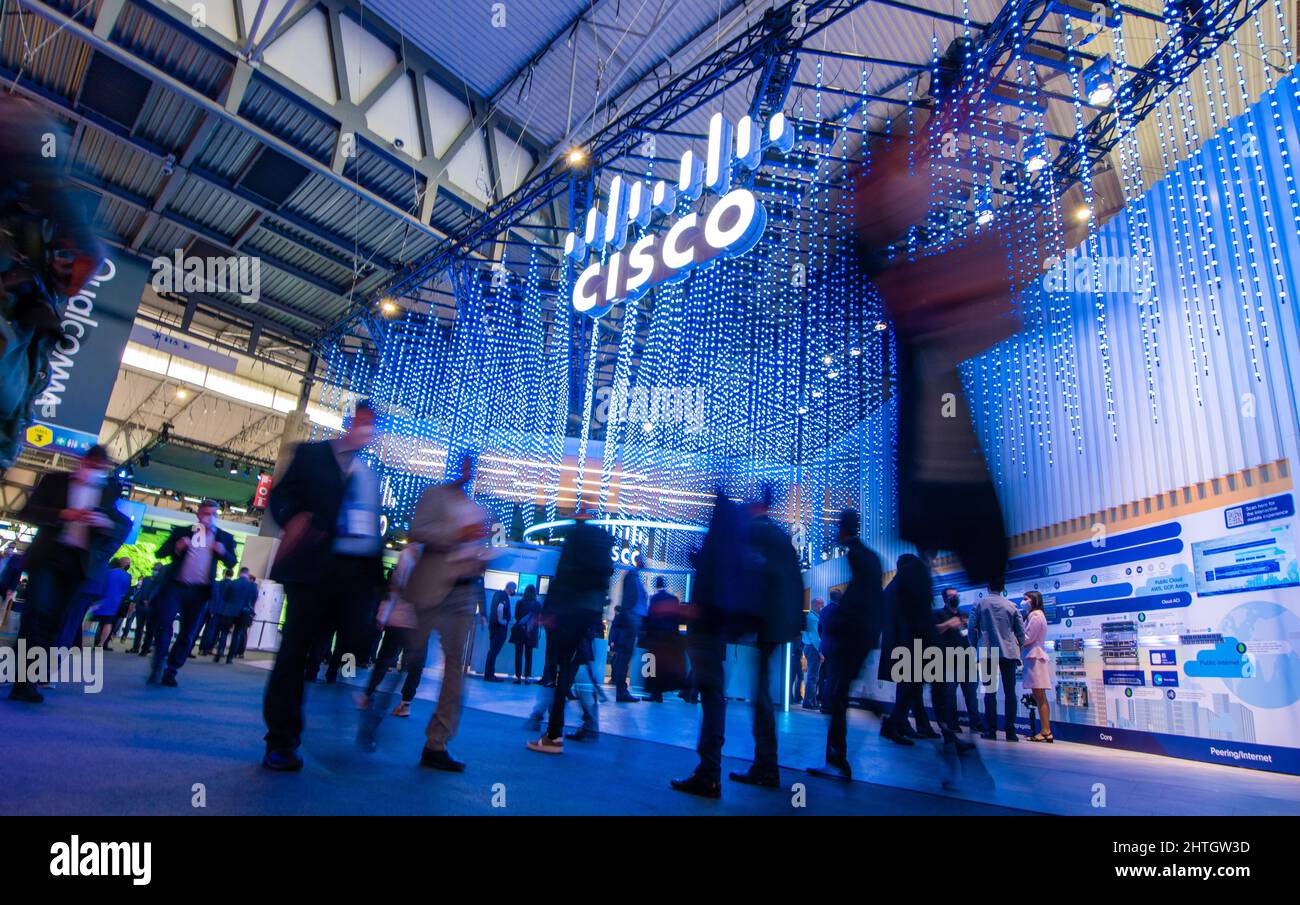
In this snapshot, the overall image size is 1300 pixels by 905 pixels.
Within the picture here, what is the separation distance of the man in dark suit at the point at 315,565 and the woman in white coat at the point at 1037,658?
731 centimetres

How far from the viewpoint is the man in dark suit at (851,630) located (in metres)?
3.84

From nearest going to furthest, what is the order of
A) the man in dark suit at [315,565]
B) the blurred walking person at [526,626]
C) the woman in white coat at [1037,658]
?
the man in dark suit at [315,565] → the woman in white coat at [1037,658] → the blurred walking person at [526,626]

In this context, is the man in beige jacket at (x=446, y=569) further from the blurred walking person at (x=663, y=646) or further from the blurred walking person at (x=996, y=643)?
the blurred walking person at (x=996, y=643)

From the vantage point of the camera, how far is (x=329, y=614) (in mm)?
2775

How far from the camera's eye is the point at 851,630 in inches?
153

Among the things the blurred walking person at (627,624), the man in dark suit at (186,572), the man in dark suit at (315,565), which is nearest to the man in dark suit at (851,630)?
the man in dark suit at (315,565)

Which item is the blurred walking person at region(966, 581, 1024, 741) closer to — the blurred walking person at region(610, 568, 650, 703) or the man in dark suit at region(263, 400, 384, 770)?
the blurred walking person at region(610, 568, 650, 703)

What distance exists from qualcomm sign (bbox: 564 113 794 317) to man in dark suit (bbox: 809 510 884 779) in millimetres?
4761

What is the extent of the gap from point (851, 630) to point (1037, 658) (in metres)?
5.26

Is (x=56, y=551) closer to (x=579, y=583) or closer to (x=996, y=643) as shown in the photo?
(x=579, y=583)

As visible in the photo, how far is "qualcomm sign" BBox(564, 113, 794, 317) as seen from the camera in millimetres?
7676

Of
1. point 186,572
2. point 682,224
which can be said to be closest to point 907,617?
point 186,572

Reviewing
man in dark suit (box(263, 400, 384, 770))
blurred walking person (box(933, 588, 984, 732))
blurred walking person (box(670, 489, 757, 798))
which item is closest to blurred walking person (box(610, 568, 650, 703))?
blurred walking person (box(933, 588, 984, 732))
